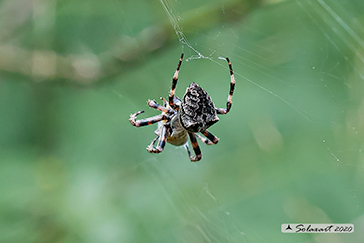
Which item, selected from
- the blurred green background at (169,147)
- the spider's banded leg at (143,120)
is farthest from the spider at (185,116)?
the blurred green background at (169,147)

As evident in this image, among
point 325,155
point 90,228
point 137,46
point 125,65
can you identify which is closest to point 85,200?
point 90,228

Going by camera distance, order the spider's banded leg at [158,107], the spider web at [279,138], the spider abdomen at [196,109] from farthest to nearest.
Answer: the spider web at [279,138]
the spider's banded leg at [158,107]
the spider abdomen at [196,109]

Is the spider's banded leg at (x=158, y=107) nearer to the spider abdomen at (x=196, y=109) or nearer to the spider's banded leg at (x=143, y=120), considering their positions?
the spider's banded leg at (x=143, y=120)

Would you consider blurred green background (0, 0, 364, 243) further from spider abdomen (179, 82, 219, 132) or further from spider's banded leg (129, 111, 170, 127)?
spider abdomen (179, 82, 219, 132)

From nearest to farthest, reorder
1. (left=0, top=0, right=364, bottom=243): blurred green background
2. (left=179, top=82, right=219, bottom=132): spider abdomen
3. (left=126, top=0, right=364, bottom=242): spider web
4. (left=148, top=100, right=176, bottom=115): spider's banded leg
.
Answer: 1. (left=179, top=82, right=219, bottom=132): spider abdomen
2. (left=148, top=100, right=176, bottom=115): spider's banded leg
3. (left=0, top=0, right=364, bottom=243): blurred green background
4. (left=126, top=0, right=364, bottom=242): spider web

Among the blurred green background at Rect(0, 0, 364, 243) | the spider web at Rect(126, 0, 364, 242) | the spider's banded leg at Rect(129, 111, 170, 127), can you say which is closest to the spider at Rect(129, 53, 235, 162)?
Result: the spider's banded leg at Rect(129, 111, 170, 127)
